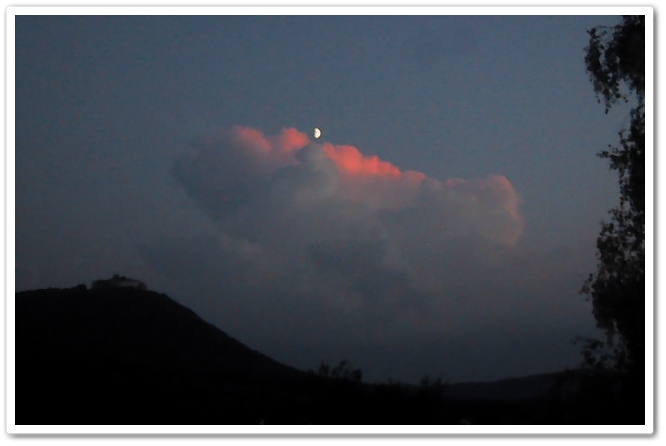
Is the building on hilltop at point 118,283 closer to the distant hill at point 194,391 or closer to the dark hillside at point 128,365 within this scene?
the dark hillside at point 128,365

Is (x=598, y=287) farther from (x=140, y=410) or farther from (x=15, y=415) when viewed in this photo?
(x=15, y=415)

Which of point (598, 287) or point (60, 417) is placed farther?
point (598, 287)

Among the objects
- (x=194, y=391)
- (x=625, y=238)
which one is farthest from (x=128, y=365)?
(x=625, y=238)

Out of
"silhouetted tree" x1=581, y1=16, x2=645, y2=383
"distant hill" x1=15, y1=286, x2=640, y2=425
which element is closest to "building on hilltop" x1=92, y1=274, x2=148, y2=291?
"distant hill" x1=15, y1=286, x2=640, y2=425

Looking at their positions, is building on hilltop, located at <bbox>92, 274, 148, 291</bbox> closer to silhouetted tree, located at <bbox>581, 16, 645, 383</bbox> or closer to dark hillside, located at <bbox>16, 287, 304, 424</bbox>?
dark hillside, located at <bbox>16, 287, 304, 424</bbox>

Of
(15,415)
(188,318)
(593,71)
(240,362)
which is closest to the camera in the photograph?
(15,415)
